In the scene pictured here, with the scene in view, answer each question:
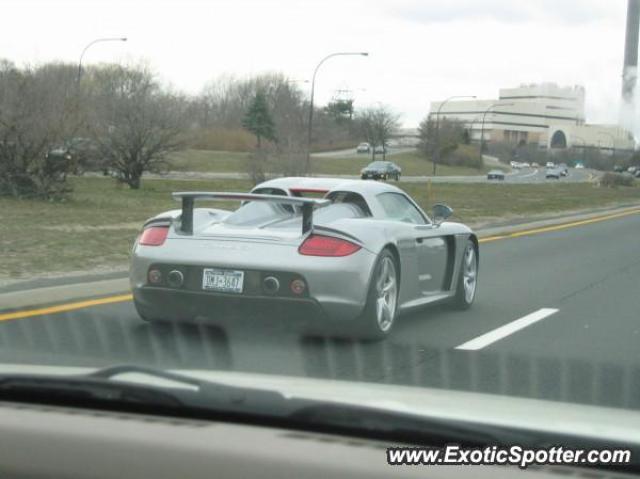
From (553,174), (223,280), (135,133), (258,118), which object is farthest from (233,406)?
(553,174)

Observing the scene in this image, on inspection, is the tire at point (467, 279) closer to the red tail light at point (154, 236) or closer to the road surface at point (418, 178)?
the red tail light at point (154, 236)

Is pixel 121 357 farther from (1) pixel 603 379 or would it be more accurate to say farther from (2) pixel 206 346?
(1) pixel 603 379

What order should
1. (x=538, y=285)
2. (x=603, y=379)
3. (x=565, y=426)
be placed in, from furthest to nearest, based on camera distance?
(x=538, y=285) < (x=603, y=379) < (x=565, y=426)

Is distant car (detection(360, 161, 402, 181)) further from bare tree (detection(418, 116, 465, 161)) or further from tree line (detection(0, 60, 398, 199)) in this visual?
bare tree (detection(418, 116, 465, 161))

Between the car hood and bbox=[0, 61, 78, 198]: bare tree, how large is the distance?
23.7m

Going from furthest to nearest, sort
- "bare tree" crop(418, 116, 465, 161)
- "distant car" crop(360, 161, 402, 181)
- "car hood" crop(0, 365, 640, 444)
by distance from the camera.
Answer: "bare tree" crop(418, 116, 465, 161) < "distant car" crop(360, 161, 402, 181) < "car hood" crop(0, 365, 640, 444)

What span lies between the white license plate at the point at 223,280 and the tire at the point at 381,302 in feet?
3.23

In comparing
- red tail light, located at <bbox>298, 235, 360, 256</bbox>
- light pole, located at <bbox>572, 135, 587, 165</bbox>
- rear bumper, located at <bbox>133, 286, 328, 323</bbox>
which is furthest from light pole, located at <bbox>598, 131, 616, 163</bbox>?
rear bumper, located at <bbox>133, 286, 328, 323</bbox>

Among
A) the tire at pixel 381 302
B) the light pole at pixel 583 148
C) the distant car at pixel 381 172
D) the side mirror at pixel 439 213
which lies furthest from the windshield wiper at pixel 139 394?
the light pole at pixel 583 148

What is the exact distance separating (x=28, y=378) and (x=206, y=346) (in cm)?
454

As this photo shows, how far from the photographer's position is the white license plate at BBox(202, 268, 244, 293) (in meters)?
7.73

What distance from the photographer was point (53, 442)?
297cm

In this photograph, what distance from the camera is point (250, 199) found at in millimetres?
7980

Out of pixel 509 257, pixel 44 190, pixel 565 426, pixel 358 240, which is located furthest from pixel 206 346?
pixel 44 190
